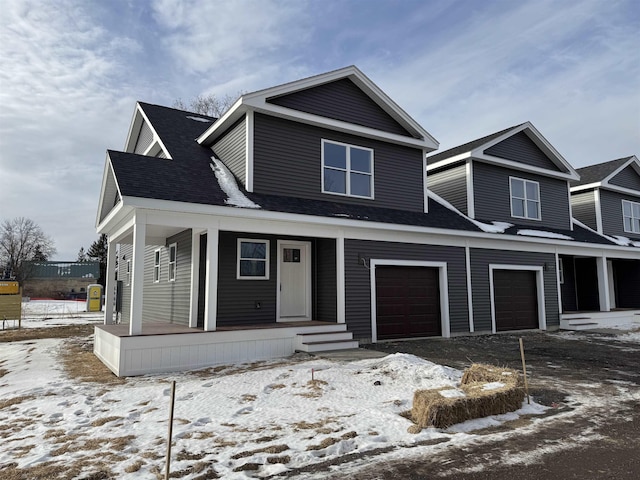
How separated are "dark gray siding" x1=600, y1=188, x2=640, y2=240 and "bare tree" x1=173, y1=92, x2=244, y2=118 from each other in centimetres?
2307

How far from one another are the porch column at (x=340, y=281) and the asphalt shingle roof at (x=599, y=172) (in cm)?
1389

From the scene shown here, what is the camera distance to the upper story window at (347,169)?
12141mm

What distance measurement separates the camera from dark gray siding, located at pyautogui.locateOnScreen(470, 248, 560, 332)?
45.1ft

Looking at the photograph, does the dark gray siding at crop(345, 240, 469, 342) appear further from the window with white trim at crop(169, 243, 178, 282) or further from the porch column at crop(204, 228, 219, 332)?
the window with white trim at crop(169, 243, 178, 282)

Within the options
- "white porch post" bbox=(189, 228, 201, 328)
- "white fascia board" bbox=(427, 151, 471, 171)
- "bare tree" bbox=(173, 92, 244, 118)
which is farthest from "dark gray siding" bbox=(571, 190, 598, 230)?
"bare tree" bbox=(173, 92, 244, 118)

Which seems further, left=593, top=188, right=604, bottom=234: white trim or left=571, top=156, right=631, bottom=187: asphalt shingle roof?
left=571, top=156, right=631, bottom=187: asphalt shingle roof

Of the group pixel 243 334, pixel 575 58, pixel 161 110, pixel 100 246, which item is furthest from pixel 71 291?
pixel 575 58

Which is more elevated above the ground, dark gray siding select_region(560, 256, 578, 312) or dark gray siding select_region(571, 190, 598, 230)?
dark gray siding select_region(571, 190, 598, 230)

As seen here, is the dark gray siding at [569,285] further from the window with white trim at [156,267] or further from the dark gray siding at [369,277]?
the window with white trim at [156,267]

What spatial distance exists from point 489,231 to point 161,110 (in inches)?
A: 454

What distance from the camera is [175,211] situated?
29.0 ft

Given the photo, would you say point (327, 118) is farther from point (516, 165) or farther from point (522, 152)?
point (522, 152)

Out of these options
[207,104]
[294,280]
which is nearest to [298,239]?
[294,280]

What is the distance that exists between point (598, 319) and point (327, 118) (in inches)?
506
